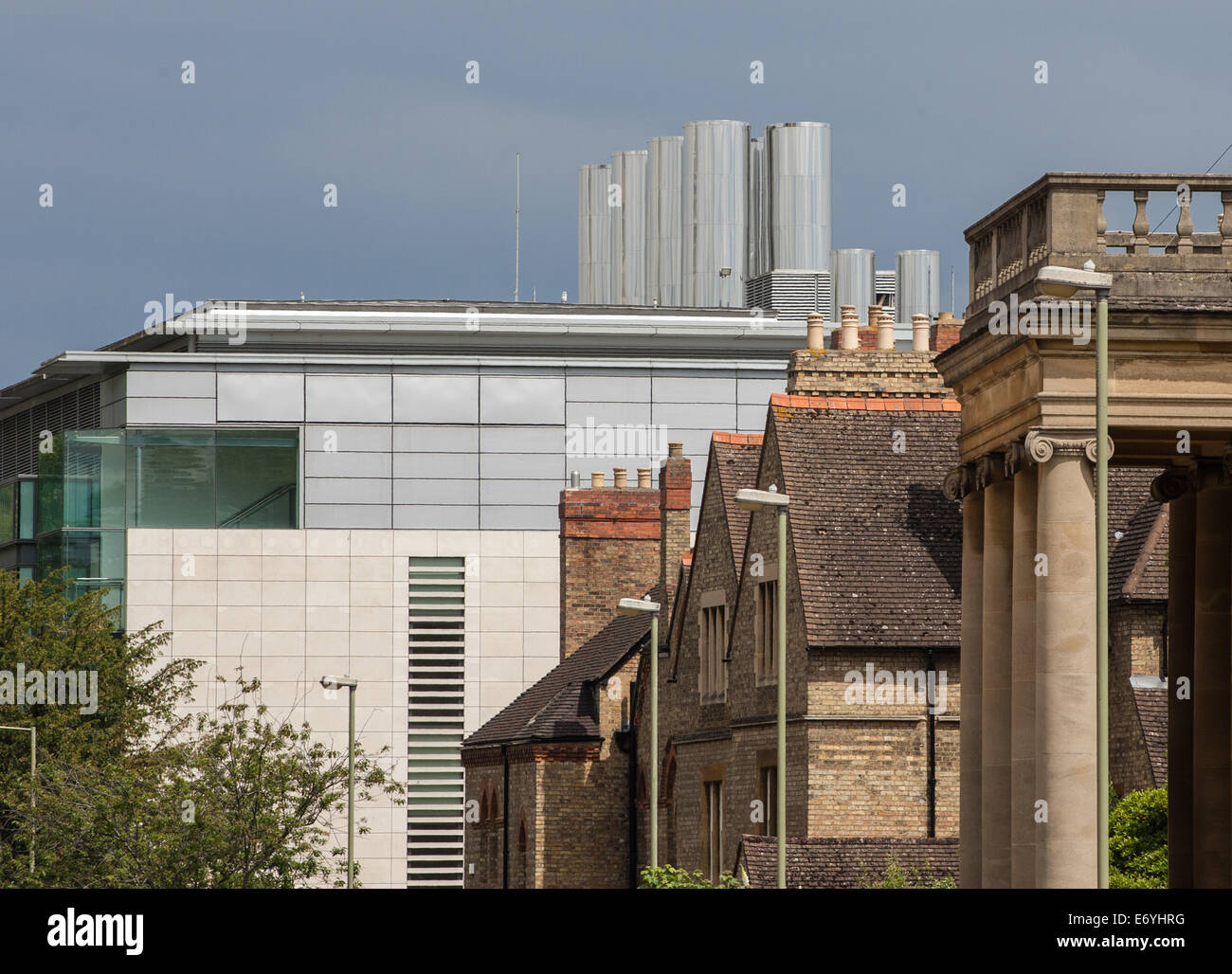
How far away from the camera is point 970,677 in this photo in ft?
97.3

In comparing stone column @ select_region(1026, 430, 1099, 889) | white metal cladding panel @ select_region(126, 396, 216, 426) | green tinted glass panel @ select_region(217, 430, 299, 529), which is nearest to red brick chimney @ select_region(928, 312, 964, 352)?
stone column @ select_region(1026, 430, 1099, 889)

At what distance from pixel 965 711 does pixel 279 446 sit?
67044mm

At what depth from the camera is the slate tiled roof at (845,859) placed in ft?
124

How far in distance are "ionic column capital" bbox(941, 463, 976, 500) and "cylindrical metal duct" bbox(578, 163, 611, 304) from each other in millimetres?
113591

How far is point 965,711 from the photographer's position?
29672mm

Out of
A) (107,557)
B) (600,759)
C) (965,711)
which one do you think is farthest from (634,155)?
(965,711)

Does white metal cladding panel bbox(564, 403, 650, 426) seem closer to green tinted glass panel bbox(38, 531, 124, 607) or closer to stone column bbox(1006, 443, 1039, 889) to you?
green tinted glass panel bbox(38, 531, 124, 607)

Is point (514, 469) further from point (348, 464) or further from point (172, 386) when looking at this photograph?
point (172, 386)

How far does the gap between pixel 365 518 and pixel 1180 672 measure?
65558 mm

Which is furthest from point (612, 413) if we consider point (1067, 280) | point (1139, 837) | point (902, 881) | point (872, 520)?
point (1067, 280)

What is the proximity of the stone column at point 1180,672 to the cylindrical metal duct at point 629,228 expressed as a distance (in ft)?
361

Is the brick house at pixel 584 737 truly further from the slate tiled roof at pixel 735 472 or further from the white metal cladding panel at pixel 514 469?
the white metal cladding panel at pixel 514 469

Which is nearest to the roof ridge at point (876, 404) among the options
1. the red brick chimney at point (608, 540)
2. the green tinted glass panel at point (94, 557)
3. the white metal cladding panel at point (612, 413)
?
the red brick chimney at point (608, 540)
